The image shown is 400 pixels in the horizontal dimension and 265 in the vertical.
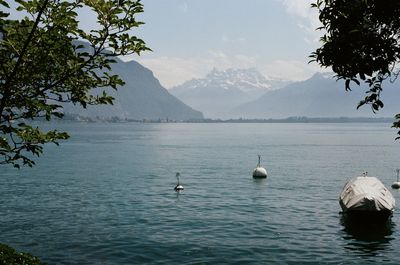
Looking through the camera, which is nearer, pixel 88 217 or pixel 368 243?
pixel 368 243

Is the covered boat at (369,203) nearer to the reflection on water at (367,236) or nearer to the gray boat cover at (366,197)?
the gray boat cover at (366,197)

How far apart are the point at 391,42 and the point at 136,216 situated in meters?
36.9

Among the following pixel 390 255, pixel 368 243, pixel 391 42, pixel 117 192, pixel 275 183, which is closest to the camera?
pixel 391 42

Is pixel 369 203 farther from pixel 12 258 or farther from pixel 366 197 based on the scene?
pixel 12 258

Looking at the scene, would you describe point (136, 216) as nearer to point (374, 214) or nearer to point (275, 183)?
point (374, 214)

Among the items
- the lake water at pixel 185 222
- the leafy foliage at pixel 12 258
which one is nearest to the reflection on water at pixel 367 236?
the lake water at pixel 185 222

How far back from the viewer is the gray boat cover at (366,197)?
136ft

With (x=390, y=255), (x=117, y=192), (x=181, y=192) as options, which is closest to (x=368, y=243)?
(x=390, y=255)

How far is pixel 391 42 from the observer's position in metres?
11.0

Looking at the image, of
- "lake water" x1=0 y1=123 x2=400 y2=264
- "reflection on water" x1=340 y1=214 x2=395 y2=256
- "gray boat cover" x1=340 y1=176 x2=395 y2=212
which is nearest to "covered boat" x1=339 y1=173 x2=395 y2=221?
"gray boat cover" x1=340 y1=176 x2=395 y2=212

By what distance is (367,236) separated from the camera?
38031mm

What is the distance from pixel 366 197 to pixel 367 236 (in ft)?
15.7

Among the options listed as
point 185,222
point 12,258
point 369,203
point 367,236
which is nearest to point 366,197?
point 369,203

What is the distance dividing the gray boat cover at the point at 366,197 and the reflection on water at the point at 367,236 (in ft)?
5.05
